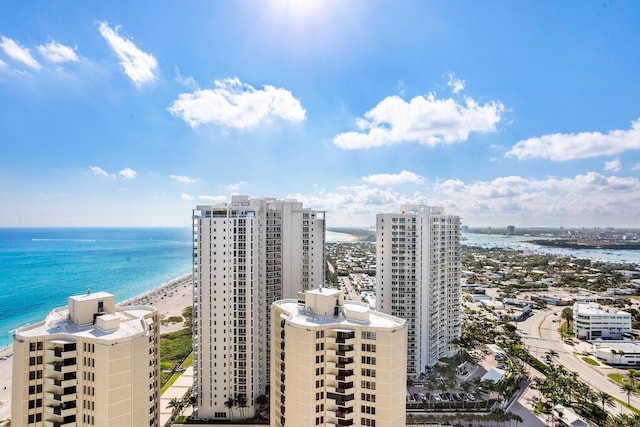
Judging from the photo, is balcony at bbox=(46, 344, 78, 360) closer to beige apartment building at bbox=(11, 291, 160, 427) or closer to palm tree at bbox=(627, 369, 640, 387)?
beige apartment building at bbox=(11, 291, 160, 427)

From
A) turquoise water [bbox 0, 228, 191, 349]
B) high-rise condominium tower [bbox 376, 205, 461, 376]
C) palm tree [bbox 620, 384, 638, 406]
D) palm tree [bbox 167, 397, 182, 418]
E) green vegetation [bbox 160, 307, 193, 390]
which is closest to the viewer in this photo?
palm tree [bbox 167, 397, 182, 418]

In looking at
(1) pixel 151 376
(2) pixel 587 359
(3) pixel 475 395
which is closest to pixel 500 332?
(2) pixel 587 359

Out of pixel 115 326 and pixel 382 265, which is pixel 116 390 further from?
pixel 382 265

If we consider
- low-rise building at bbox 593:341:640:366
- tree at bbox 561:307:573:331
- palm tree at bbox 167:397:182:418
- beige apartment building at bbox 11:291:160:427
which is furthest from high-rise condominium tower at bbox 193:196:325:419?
tree at bbox 561:307:573:331

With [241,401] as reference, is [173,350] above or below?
below

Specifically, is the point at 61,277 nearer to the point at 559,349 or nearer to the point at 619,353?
the point at 559,349

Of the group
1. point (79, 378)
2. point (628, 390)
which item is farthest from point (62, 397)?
point (628, 390)
